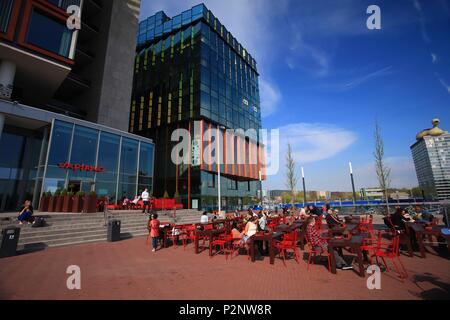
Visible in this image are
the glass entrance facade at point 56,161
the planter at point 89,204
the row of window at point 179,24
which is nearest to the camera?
the planter at point 89,204

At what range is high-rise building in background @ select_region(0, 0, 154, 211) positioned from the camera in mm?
16797

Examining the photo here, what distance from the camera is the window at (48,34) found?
17.3 m

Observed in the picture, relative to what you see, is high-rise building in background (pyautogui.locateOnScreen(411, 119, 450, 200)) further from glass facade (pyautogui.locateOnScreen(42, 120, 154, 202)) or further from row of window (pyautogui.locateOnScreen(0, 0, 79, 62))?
row of window (pyautogui.locateOnScreen(0, 0, 79, 62))

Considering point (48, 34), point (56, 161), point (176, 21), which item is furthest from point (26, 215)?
point (176, 21)

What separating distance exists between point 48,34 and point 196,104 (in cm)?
1707

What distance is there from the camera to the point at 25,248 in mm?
9008

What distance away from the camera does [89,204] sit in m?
15.0

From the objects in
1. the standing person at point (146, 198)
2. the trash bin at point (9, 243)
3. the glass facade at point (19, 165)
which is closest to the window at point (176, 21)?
the glass facade at point (19, 165)

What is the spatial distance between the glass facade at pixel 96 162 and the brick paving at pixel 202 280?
40.8 feet

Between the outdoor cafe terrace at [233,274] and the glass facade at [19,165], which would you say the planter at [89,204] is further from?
the glass facade at [19,165]

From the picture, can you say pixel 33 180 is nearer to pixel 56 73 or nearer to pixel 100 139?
pixel 100 139

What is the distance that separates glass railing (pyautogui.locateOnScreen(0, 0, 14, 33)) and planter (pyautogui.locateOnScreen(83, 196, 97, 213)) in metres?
14.2

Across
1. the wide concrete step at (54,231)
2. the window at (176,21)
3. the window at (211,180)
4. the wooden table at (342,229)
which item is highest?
the window at (176,21)
